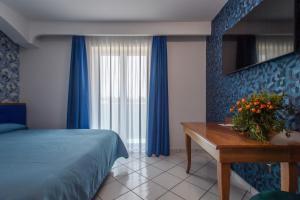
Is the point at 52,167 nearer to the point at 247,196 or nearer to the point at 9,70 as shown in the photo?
the point at 247,196

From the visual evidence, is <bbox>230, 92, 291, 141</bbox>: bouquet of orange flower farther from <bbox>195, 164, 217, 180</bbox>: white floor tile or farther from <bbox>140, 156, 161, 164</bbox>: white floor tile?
<bbox>140, 156, 161, 164</bbox>: white floor tile

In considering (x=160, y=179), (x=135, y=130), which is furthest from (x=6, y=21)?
(x=160, y=179)

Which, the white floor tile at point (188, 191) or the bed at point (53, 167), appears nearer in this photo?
the bed at point (53, 167)

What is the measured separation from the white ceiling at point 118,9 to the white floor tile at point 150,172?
2.48m

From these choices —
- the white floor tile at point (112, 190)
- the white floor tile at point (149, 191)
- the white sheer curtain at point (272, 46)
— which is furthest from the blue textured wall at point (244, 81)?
the white floor tile at point (112, 190)

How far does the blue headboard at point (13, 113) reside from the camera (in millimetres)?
2730

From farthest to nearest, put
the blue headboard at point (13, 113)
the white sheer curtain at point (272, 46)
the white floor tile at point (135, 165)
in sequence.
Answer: the blue headboard at point (13, 113), the white floor tile at point (135, 165), the white sheer curtain at point (272, 46)

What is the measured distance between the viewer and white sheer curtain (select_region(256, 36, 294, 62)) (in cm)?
126

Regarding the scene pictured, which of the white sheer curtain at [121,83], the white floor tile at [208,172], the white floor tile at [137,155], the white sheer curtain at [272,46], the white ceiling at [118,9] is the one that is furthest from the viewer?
the white sheer curtain at [121,83]

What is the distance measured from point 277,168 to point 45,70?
3916 millimetres

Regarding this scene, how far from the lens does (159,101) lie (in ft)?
10.2

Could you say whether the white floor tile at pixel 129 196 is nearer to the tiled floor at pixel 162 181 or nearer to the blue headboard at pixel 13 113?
the tiled floor at pixel 162 181

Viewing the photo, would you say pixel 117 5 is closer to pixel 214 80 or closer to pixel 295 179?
pixel 214 80

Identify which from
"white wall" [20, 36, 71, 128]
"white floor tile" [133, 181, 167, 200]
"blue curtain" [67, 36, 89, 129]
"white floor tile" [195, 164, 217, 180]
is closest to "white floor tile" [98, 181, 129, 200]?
"white floor tile" [133, 181, 167, 200]
